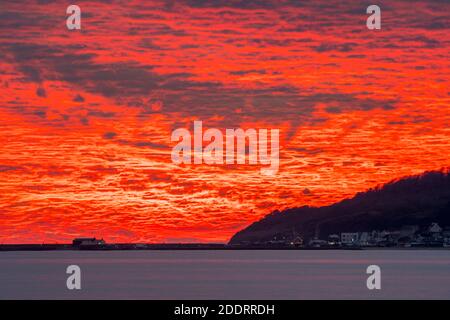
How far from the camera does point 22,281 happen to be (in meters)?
142

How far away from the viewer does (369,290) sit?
117 meters
